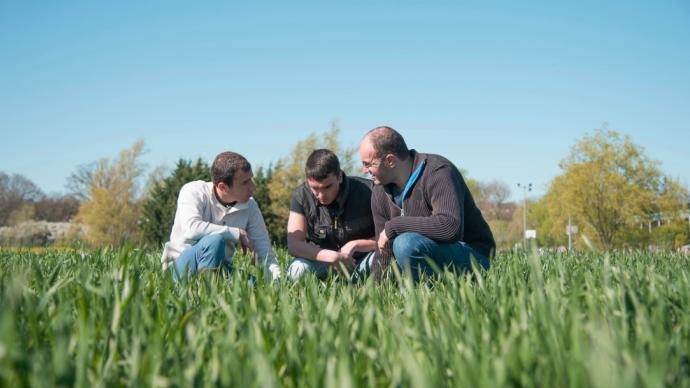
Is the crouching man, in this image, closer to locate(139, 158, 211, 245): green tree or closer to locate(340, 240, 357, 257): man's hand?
locate(340, 240, 357, 257): man's hand

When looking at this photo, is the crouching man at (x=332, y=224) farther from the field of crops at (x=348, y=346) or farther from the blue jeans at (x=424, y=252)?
the field of crops at (x=348, y=346)

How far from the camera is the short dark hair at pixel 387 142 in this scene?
4.04m

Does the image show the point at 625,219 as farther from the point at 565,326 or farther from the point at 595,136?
the point at 565,326

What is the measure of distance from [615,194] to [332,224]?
30174 mm

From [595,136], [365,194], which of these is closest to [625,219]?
[595,136]

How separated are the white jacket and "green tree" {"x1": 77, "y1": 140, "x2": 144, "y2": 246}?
33428 mm

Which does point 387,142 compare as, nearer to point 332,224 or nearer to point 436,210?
point 436,210

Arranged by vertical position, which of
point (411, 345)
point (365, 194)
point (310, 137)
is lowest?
point (411, 345)

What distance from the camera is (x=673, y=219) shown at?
31672 millimetres

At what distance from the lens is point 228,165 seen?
425cm

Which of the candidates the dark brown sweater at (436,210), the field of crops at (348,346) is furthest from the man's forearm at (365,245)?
the field of crops at (348,346)

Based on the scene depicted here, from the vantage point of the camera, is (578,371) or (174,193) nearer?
(578,371)

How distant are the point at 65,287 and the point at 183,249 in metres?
2.27

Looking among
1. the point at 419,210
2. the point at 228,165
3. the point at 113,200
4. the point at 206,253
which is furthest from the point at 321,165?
the point at 113,200
